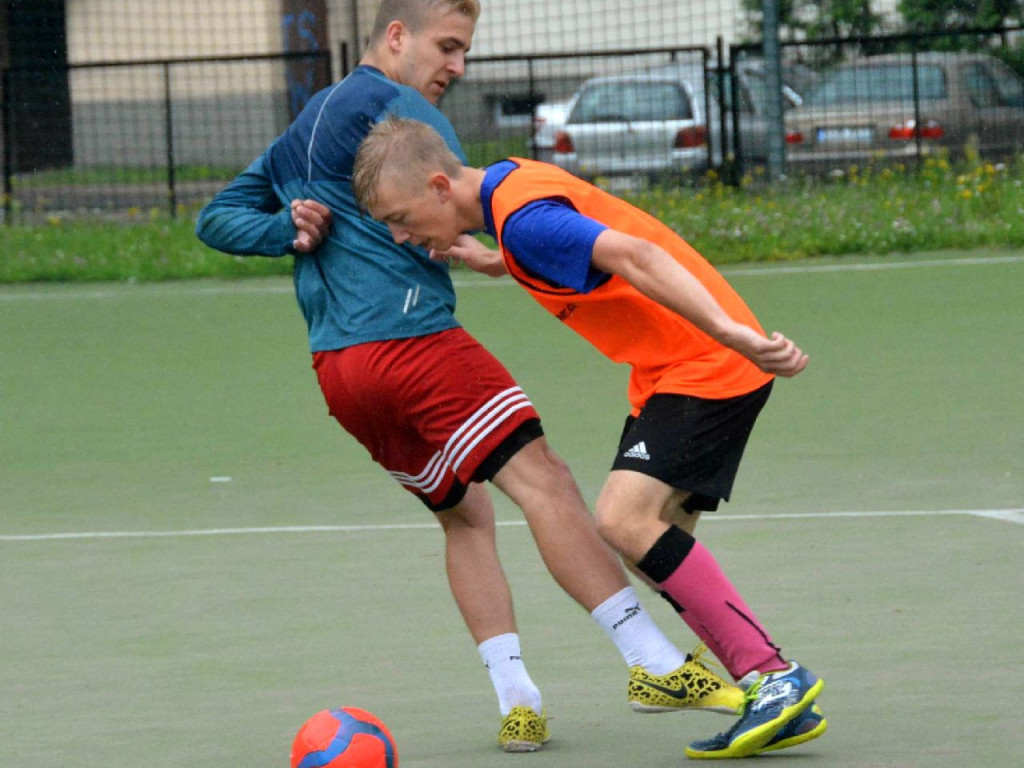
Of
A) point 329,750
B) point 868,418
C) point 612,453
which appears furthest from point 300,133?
point 868,418

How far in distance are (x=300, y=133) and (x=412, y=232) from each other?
0.57 m

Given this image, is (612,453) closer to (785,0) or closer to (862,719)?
(862,719)

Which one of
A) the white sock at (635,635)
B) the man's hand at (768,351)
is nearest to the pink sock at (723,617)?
the white sock at (635,635)

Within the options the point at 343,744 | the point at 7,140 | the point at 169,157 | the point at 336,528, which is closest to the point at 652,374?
the point at 343,744

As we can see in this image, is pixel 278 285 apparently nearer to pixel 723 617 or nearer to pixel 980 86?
pixel 980 86

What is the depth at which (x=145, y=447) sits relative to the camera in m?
8.20

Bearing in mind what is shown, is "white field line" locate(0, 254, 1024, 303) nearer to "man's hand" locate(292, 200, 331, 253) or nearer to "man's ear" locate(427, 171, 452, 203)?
"man's hand" locate(292, 200, 331, 253)

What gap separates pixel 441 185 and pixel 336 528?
9.06 feet

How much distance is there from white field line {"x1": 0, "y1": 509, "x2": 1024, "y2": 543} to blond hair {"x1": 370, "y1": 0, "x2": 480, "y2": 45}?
2369mm

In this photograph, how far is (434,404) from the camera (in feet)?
14.0

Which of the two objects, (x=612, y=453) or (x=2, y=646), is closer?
(x=2, y=646)

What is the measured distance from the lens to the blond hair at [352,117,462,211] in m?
3.99

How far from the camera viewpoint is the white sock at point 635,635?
414 centimetres

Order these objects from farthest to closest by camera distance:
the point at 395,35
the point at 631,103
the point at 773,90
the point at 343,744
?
the point at 631,103
the point at 773,90
the point at 395,35
the point at 343,744
